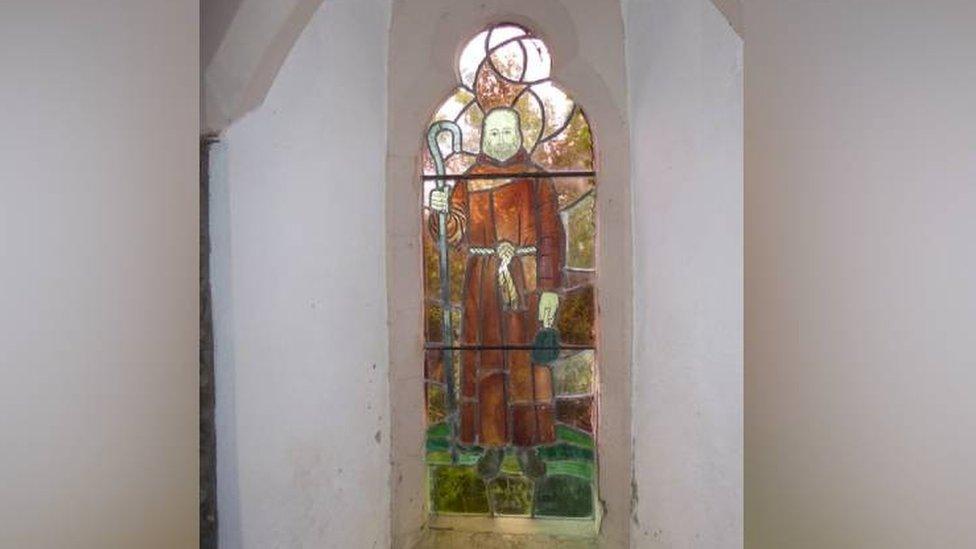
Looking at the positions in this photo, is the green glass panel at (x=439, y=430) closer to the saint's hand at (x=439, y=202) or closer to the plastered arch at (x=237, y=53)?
the saint's hand at (x=439, y=202)

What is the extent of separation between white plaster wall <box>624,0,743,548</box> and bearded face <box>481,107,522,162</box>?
0.40 metres

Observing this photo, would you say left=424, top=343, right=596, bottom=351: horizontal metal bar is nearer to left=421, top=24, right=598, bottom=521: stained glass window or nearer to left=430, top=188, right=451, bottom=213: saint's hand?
left=421, top=24, right=598, bottom=521: stained glass window

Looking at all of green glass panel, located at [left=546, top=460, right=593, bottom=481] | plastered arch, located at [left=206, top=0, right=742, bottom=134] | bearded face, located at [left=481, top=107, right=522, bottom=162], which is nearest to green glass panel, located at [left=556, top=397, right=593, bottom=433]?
green glass panel, located at [left=546, top=460, right=593, bottom=481]

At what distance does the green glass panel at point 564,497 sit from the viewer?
1.89m

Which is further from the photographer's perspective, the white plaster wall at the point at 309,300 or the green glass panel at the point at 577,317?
the green glass panel at the point at 577,317

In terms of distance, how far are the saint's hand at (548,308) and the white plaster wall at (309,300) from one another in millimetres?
541

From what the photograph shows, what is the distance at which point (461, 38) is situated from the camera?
1.89 metres
